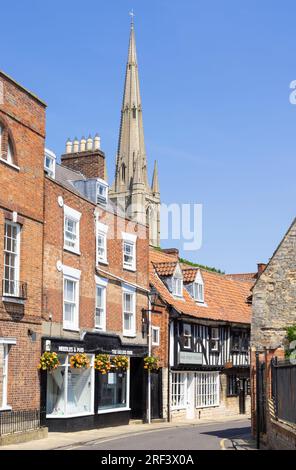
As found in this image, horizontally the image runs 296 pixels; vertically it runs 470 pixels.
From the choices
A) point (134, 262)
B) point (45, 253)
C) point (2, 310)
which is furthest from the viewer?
point (134, 262)

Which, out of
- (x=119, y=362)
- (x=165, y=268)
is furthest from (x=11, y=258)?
(x=165, y=268)

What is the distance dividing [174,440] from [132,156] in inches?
5127

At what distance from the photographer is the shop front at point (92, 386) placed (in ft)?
87.1

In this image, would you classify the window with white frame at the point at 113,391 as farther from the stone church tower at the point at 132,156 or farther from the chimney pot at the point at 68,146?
the stone church tower at the point at 132,156

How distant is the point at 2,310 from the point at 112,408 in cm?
967

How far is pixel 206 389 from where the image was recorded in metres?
39.8

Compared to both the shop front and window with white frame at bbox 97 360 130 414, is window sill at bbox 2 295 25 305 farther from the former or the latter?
window with white frame at bbox 97 360 130 414

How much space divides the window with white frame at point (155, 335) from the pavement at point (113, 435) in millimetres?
3700

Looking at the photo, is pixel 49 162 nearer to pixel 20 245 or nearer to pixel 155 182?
pixel 20 245

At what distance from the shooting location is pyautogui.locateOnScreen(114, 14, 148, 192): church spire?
500ft

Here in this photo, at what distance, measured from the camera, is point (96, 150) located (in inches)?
1351

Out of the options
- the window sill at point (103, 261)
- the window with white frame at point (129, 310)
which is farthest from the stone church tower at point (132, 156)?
the window sill at point (103, 261)
